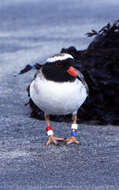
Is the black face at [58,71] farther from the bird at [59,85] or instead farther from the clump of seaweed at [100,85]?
the clump of seaweed at [100,85]

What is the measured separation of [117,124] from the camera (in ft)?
23.3

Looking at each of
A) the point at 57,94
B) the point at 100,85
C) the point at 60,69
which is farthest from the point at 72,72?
the point at 100,85

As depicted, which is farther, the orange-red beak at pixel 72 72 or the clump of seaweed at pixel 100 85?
the clump of seaweed at pixel 100 85

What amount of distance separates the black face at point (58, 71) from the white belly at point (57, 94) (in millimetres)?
43

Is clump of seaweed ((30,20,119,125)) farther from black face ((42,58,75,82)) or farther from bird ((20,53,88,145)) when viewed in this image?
black face ((42,58,75,82))

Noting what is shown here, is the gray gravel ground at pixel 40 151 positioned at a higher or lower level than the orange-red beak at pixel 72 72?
lower

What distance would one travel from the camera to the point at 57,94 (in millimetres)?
5969

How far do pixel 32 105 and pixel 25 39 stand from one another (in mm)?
5754

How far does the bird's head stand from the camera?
598 cm

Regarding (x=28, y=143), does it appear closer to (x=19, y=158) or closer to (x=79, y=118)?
(x=19, y=158)

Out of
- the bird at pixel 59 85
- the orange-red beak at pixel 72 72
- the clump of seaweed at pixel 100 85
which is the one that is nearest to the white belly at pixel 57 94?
the bird at pixel 59 85

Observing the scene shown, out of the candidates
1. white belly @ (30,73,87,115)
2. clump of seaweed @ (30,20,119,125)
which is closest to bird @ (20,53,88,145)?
white belly @ (30,73,87,115)

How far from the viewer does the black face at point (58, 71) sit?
5.98 m

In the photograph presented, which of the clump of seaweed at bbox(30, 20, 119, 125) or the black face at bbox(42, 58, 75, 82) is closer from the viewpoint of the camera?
the black face at bbox(42, 58, 75, 82)
